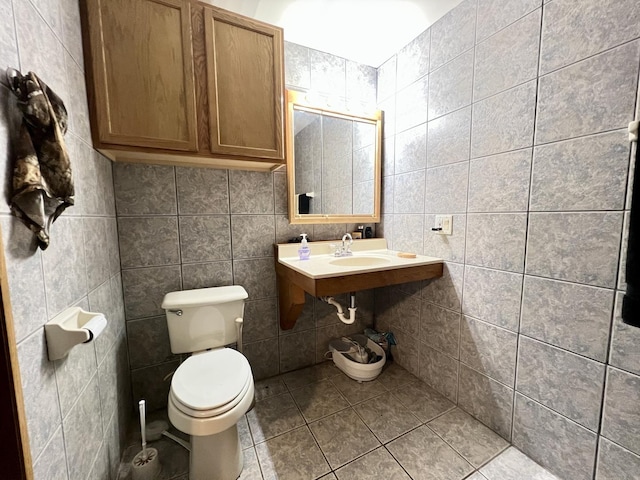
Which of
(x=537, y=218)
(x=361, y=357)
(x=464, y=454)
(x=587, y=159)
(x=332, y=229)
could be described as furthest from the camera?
(x=332, y=229)

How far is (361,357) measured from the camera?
1.82 meters

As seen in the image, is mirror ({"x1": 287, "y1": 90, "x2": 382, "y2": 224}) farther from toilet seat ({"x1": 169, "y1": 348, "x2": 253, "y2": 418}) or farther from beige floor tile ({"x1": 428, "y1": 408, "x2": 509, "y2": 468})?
beige floor tile ({"x1": 428, "y1": 408, "x2": 509, "y2": 468})

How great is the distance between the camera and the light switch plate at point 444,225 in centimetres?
149

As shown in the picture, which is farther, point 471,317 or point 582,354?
point 471,317

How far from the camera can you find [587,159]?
957 mm

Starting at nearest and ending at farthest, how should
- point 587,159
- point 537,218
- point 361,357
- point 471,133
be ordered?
point 587,159, point 537,218, point 471,133, point 361,357

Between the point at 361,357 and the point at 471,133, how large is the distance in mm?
1570

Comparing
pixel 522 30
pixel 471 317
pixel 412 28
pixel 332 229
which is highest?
pixel 412 28

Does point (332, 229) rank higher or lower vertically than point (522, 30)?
lower

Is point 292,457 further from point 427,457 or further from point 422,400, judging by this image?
point 422,400

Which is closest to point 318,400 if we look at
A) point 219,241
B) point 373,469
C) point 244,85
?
point 373,469

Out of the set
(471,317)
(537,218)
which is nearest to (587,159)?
(537,218)

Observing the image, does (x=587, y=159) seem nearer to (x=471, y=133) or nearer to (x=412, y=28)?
(x=471, y=133)

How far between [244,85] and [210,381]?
4.69 feet
